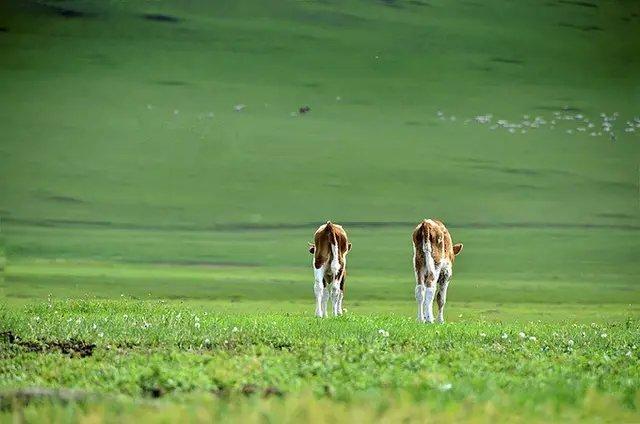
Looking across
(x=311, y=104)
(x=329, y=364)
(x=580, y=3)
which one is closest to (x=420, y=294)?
(x=329, y=364)

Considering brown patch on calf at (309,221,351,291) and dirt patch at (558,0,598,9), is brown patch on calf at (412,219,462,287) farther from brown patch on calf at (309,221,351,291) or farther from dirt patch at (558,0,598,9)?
dirt patch at (558,0,598,9)

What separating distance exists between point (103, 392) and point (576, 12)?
31.3m

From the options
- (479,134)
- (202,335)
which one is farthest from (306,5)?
(202,335)

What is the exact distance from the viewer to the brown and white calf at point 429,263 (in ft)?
52.7

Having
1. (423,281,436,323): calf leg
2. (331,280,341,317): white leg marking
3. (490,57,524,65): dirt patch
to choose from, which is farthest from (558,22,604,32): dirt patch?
(423,281,436,323): calf leg

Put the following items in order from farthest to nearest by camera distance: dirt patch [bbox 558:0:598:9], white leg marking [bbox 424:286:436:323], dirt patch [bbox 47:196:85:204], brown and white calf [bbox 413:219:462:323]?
dirt patch [bbox 558:0:598:9], dirt patch [bbox 47:196:85:204], brown and white calf [bbox 413:219:462:323], white leg marking [bbox 424:286:436:323]

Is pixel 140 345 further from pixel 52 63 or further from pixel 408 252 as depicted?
pixel 52 63

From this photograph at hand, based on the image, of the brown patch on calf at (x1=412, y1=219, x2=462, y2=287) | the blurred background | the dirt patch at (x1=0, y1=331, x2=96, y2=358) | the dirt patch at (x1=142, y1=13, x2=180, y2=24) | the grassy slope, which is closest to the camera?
the dirt patch at (x1=0, y1=331, x2=96, y2=358)

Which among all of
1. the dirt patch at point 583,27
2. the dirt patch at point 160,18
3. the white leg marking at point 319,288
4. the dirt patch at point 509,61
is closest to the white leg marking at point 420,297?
the white leg marking at point 319,288

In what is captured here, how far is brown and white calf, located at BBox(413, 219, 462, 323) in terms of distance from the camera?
52.7 feet

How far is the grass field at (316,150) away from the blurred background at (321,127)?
0.07 m

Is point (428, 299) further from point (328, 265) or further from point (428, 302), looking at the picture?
point (328, 265)

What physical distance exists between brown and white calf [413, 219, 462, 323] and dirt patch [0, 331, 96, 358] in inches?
211

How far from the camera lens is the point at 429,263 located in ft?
53.1
